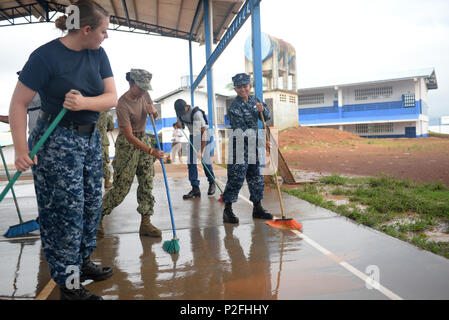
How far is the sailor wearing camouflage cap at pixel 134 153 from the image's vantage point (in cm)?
399

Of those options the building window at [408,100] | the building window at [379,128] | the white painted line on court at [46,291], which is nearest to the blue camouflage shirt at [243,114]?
the white painted line on court at [46,291]

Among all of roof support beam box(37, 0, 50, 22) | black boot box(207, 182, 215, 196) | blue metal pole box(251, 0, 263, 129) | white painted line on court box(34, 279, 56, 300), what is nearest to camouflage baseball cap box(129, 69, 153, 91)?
white painted line on court box(34, 279, 56, 300)

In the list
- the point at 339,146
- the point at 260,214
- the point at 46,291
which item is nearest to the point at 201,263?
the point at 46,291

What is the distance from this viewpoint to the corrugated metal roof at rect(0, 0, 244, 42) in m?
14.0

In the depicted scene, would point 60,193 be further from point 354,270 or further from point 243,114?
point 243,114

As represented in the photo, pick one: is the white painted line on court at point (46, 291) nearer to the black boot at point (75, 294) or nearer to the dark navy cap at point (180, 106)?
the black boot at point (75, 294)

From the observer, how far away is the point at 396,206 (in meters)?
5.09

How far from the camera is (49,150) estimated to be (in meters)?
2.40

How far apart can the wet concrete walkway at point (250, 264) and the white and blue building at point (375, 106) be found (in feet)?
95.1

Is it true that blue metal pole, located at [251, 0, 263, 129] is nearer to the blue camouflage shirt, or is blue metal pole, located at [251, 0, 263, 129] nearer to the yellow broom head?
the blue camouflage shirt

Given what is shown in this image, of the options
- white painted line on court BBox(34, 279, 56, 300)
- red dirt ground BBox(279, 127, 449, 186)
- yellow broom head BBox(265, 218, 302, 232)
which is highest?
red dirt ground BBox(279, 127, 449, 186)

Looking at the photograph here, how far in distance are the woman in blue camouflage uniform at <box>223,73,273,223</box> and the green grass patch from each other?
126cm
